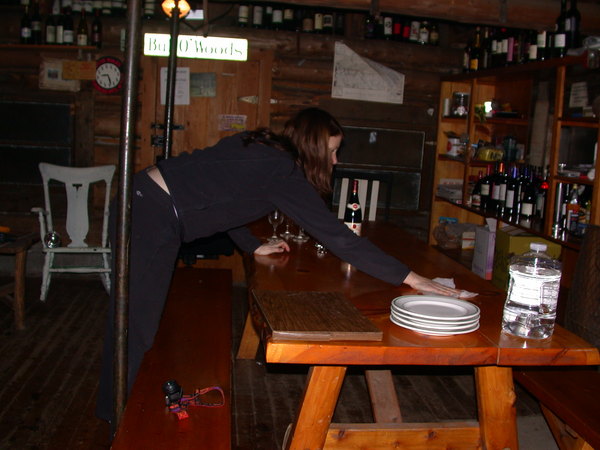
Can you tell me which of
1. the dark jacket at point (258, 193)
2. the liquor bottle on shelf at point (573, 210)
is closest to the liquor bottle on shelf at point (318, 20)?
the liquor bottle on shelf at point (573, 210)

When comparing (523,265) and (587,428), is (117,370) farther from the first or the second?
(587,428)

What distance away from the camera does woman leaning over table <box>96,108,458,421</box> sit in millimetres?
2275

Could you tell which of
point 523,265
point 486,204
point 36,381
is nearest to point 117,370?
point 523,265

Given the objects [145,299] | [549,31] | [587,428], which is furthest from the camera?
[549,31]

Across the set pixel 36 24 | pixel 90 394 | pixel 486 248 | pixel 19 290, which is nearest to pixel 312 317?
pixel 90 394

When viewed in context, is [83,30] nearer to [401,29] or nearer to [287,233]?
[401,29]

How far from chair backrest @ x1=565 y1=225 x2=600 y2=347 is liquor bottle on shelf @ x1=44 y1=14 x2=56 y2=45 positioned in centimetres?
505

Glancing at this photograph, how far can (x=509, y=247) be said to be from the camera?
447cm

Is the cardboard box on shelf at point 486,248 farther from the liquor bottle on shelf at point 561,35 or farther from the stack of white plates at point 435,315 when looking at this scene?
the stack of white plates at point 435,315

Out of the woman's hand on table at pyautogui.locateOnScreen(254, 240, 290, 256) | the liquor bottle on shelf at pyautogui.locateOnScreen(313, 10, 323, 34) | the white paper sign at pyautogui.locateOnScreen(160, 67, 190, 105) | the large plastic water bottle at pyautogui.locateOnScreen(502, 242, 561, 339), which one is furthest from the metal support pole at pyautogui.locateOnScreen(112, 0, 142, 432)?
the liquor bottle on shelf at pyautogui.locateOnScreen(313, 10, 323, 34)

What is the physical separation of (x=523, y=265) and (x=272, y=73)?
444 centimetres

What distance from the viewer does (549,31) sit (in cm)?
496

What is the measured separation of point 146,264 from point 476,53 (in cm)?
438

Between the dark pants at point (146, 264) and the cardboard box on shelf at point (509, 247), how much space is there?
266 cm
